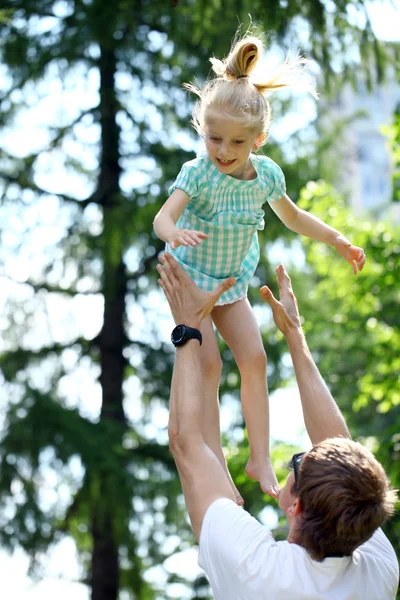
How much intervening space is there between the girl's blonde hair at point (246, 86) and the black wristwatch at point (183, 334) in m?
0.52

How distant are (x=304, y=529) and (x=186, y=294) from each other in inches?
27.0

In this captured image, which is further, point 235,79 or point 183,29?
point 183,29

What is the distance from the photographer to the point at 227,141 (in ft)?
7.77

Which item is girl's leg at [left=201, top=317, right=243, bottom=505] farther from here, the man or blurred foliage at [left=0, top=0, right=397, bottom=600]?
blurred foliage at [left=0, top=0, right=397, bottom=600]

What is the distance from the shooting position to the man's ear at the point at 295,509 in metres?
1.98

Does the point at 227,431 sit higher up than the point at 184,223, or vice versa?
the point at 184,223

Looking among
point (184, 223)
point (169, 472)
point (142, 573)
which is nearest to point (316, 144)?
point (169, 472)

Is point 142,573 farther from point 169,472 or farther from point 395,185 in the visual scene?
point 395,185

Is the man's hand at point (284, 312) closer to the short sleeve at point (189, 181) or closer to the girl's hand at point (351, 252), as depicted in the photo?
the girl's hand at point (351, 252)

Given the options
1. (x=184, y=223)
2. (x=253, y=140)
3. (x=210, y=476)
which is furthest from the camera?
(x=184, y=223)

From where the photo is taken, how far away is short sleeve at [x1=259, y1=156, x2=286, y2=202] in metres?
2.60

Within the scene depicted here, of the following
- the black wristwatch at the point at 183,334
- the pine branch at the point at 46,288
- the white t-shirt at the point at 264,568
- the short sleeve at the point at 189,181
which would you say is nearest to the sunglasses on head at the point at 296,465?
the white t-shirt at the point at 264,568

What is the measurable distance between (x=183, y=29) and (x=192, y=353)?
6.34 m

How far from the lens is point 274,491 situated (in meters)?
2.53
